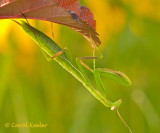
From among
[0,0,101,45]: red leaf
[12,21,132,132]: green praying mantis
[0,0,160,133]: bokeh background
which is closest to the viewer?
[0,0,101,45]: red leaf

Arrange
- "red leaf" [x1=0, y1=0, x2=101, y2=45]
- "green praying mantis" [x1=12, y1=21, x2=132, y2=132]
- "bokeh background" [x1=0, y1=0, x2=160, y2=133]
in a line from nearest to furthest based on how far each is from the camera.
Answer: "red leaf" [x1=0, y1=0, x2=101, y2=45]
"green praying mantis" [x1=12, y1=21, x2=132, y2=132]
"bokeh background" [x1=0, y1=0, x2=160, y2=133]

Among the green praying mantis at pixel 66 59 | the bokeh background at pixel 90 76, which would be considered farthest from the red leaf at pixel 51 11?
the bokeh background at pixel 90 76

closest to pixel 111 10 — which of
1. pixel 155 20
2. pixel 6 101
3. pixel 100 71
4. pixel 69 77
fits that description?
pixel 155 20

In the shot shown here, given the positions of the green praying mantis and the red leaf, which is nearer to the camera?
the red leaf

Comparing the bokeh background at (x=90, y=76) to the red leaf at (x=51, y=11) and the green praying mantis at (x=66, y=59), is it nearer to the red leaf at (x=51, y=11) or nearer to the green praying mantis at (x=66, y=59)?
the green praying mantis at (x=66, y=59)

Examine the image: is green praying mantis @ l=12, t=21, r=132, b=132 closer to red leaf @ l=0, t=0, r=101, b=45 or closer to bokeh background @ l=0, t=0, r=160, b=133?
red leaf @ l=0, t=0, r=101, b=45

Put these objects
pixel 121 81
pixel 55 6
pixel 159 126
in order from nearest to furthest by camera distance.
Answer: pixel 55 6 < pixel 121 81 < pixel 159 126

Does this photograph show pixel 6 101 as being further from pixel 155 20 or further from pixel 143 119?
pixel 155 20

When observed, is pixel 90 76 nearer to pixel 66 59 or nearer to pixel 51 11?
pixel 66 59

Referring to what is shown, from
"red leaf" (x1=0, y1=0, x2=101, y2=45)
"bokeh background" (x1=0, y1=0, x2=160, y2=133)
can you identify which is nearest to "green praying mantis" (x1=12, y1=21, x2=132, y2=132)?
"red leaf" (x1=0, y1=0, x2=101, y2=45)
